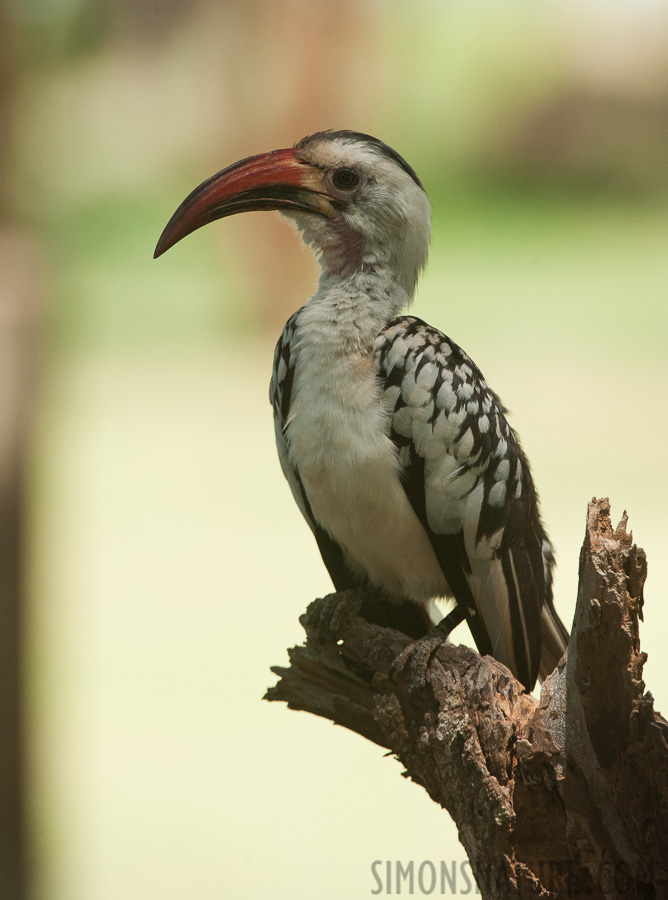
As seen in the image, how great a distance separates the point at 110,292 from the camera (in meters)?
9.88

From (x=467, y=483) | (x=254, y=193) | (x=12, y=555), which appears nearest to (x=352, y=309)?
(x=254, y=193)

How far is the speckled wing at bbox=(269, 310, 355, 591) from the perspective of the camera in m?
2.69

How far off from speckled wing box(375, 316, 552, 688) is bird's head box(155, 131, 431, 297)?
250mm

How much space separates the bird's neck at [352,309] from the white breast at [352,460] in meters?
0.03

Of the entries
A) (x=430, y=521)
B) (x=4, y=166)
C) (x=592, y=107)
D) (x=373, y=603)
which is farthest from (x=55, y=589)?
(x=592, y=107)

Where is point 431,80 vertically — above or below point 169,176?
above

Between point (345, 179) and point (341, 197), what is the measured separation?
54 mm

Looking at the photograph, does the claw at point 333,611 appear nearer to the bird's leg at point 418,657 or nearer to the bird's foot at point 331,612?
the bird's foot at point 331,612

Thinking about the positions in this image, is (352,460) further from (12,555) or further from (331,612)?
(12,555)

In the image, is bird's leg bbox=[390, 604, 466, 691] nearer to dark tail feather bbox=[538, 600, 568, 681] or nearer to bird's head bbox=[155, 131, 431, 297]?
dark tail feather bbox=[538, 600, 568, 681]

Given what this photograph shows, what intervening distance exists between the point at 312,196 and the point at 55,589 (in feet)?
12.2

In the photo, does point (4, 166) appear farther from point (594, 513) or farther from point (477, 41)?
point (477, 41)

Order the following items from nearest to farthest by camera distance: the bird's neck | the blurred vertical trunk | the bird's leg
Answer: the bird's leg → the bird's neck → the blurred vertical trunk

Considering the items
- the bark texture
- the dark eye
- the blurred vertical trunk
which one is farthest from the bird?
the blurred vertical trunk
